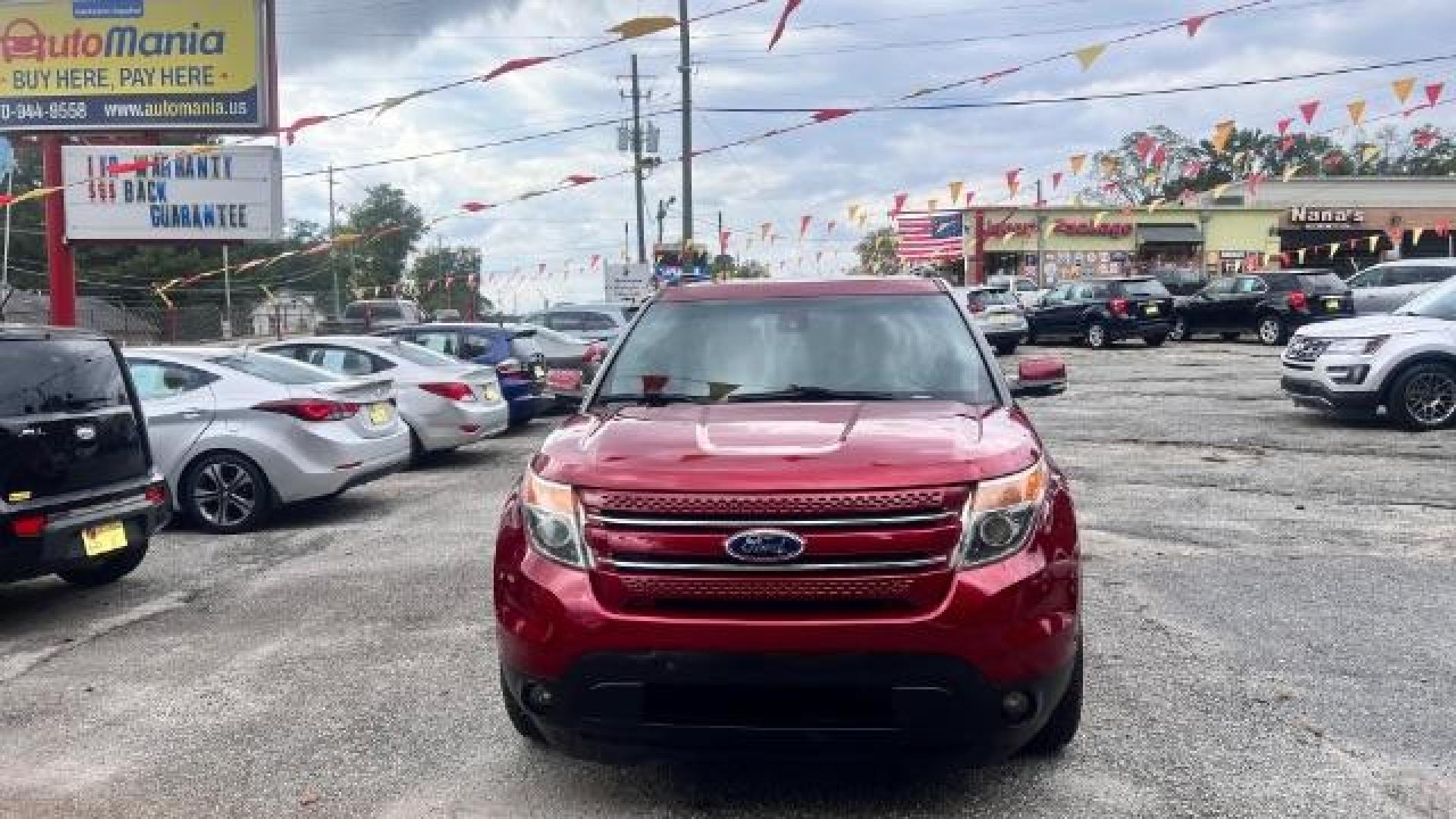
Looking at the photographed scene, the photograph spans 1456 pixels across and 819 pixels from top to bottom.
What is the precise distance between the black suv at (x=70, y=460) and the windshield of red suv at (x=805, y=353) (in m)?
3.41

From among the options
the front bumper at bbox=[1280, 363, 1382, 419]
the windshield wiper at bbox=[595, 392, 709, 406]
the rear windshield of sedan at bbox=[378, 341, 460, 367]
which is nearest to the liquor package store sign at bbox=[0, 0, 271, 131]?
the rear windshield of sedan at bbox=[378, 341, 460, 367]

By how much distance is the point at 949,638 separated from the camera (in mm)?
3459

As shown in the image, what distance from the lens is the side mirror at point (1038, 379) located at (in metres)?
5.55

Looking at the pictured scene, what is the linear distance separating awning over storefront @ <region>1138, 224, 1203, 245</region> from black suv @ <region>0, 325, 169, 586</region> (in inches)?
2042

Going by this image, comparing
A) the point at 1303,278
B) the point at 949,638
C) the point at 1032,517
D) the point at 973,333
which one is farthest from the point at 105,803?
the point at 1303,278

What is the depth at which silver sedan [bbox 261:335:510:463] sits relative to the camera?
12.6 m

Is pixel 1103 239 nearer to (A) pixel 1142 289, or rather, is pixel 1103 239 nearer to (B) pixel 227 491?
(A) pixel 1142 289

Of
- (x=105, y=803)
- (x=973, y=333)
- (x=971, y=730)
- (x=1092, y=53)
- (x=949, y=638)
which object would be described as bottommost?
(x=105, y=803)

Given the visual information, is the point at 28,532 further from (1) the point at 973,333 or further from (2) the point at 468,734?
(1) the point at 973,333

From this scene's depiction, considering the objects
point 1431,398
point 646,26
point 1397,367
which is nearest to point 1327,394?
point 1397,367

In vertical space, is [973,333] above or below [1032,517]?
above

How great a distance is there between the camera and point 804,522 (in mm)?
3521

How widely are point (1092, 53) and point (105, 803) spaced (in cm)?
1299

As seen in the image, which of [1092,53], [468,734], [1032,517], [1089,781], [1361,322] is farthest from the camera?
[1092,53]
